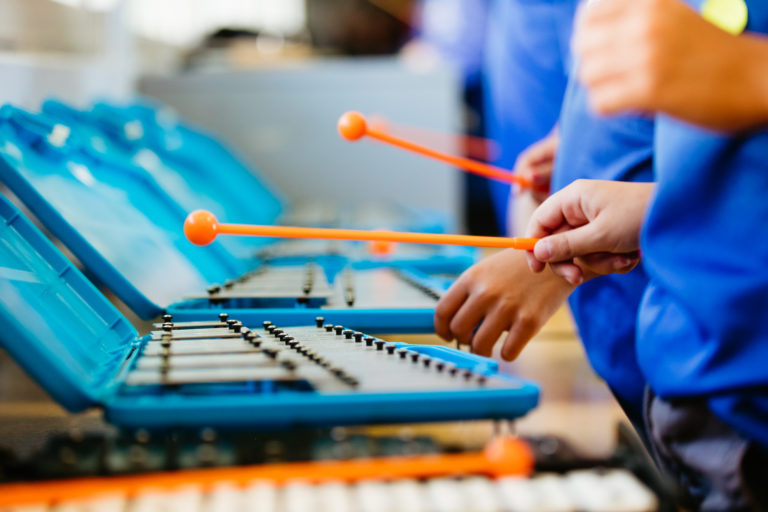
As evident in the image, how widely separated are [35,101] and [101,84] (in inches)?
21.8

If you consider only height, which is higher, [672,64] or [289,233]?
[672,64]

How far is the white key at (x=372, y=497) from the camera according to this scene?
46 cm

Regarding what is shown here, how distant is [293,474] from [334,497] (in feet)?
0.11

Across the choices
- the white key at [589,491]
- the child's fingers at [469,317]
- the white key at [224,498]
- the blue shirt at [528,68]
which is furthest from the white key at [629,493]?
the blue shirt at [528,68]

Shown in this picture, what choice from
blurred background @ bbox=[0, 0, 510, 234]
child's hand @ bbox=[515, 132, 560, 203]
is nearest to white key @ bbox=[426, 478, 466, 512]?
child's hand @ bbox=[515, 132, 560, 203]

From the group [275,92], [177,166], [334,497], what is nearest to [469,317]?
[334,497]

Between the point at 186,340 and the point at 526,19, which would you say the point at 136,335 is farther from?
the point at 526,19

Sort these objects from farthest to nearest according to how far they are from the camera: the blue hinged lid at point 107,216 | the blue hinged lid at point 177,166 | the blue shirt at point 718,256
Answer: the blue hinged lid at point 177,166, the blue hinged lid at point 107,216, the blue shirt at point 718,256

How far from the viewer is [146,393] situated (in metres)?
0.56

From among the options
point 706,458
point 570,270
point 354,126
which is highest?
point 354,126

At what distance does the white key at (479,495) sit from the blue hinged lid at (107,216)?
Answer: 1.62ft

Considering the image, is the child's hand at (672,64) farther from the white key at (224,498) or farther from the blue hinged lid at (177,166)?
the blue hinged lid at (177,166)

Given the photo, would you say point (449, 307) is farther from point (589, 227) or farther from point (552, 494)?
point (552, 494)

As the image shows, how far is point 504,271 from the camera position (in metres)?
0.82
